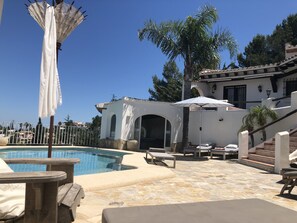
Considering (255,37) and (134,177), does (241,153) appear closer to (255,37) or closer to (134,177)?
(134,177)

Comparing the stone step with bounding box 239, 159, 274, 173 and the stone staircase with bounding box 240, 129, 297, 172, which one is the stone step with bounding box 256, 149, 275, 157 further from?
the stone step with bounding box 239, 159, 274, 173

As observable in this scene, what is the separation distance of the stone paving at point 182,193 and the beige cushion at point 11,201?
984 millimetres

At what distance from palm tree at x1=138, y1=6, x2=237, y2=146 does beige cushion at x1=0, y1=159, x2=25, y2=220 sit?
14530 millimetres

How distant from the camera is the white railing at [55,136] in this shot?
17969mm

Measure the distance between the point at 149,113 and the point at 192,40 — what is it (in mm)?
5641

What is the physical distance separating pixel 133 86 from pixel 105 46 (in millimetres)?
14194

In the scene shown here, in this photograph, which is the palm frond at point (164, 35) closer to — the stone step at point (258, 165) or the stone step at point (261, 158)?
the stone step at point (261, 158)

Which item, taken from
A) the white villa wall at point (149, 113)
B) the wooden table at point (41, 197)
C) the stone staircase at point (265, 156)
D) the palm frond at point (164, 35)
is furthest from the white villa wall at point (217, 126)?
the wooden table at point (41, 197)

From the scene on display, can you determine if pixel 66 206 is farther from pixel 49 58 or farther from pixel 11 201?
pixel 49 58

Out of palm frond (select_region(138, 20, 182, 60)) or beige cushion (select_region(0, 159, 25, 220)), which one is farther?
palm frond (select_region(138, 20, 182, 60))

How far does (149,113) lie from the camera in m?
17.9

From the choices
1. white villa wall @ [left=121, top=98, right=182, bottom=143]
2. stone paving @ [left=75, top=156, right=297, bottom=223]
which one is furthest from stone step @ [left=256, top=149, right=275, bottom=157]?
white villa wall @ [left=121, top=98, right=182, bottom=143]

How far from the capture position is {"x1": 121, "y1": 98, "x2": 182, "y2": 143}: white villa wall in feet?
56.9

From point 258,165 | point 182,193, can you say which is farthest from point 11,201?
point 258,165
